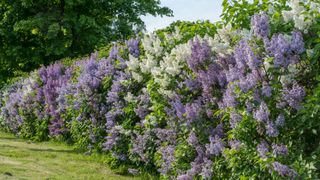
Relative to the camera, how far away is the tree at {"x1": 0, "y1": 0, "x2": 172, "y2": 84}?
27422 mm

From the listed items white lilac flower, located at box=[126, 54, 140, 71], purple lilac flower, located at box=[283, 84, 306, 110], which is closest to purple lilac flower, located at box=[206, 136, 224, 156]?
purple lilac flower, located at box=[283, 84, 306, 110]

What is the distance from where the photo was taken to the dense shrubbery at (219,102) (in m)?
5.48

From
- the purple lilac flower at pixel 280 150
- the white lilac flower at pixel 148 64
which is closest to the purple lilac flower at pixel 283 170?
the purple lilac flower at pixel 280 150

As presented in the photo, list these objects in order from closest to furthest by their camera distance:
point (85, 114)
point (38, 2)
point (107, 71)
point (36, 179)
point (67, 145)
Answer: point (36, 179)
point (107, 71)
point (85, 114)
point (67, 145)
point (38, 2)

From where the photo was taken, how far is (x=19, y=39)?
101 ft

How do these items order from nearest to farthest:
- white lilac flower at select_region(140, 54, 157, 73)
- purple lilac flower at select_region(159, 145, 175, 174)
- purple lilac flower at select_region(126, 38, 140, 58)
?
1. purple lilac flower at select_region(159, 145, 175, 174)
2. white lilac flower at select_region(140, 54, 157, 73)
3. purple lilac flower at select_region(126, 38, 140, 58)

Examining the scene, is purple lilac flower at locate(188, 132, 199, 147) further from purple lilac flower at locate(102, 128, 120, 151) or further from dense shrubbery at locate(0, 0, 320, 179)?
purple lilac flower at locate(102, 128, 120, 151)

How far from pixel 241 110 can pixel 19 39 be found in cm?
2681

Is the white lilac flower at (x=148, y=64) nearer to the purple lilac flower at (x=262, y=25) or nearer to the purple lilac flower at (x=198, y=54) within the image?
the purple lilac flower at (x=198, y=54)

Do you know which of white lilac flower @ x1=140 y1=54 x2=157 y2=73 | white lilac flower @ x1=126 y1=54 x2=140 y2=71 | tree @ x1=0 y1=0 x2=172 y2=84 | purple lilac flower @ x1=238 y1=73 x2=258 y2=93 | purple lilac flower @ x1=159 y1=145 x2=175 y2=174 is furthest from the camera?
tree @ x1=0 y1=0 x2=172 y2=84

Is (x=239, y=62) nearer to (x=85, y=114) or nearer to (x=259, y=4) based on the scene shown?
(x=259, y=4)

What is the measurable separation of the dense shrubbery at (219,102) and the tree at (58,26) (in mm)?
16911

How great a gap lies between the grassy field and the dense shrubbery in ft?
1.48

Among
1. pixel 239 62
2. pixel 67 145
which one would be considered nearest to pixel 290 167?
pixel 239 62
